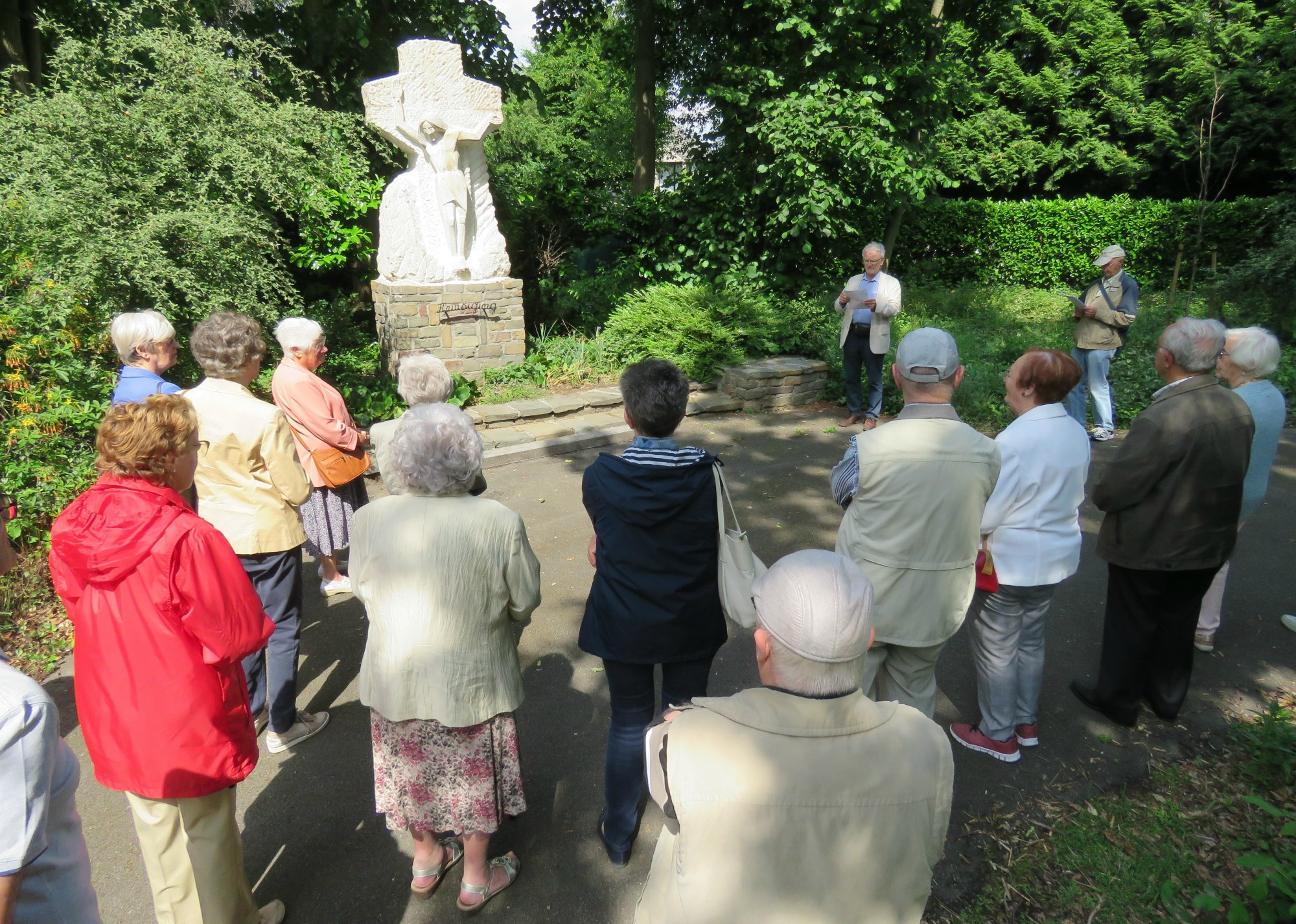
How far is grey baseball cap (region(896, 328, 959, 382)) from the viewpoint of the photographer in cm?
262

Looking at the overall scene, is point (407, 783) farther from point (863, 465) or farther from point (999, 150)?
point (999, 150)

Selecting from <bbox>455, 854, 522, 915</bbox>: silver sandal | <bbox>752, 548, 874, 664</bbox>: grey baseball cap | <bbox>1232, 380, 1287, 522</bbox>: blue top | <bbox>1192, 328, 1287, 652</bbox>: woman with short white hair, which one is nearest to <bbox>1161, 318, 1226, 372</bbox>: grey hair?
<bbox>1192, 328, 1287, 652</bbox>: woman with short white hair

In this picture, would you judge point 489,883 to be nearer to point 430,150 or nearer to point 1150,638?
point 1150,638

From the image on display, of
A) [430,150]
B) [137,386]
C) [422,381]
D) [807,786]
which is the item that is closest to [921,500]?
[807,786]

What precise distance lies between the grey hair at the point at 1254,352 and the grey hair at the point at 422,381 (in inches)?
144

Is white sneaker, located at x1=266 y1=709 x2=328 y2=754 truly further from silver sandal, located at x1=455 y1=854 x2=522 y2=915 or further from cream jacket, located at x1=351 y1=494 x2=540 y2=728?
cream jacket, located at x1=351 y1=494 x2=540 y2=728

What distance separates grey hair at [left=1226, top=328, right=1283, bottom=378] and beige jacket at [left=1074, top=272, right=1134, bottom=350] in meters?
3.50

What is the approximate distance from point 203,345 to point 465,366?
5570mm

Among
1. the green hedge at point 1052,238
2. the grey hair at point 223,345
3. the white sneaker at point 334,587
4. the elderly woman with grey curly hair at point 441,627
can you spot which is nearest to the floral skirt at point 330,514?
the white sneaker at point 334,587

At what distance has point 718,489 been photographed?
2.43 metres

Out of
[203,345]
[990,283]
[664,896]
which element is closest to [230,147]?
[203,345]

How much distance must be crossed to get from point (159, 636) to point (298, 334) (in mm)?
2086

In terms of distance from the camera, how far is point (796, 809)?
1335 mm

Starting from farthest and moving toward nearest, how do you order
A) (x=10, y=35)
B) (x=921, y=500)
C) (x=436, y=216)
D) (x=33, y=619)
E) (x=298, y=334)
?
(x=10, y=35)
(x=436, y=216)
(x=33, y=619)
(x=298, y=334)
(x=921, y=500)
